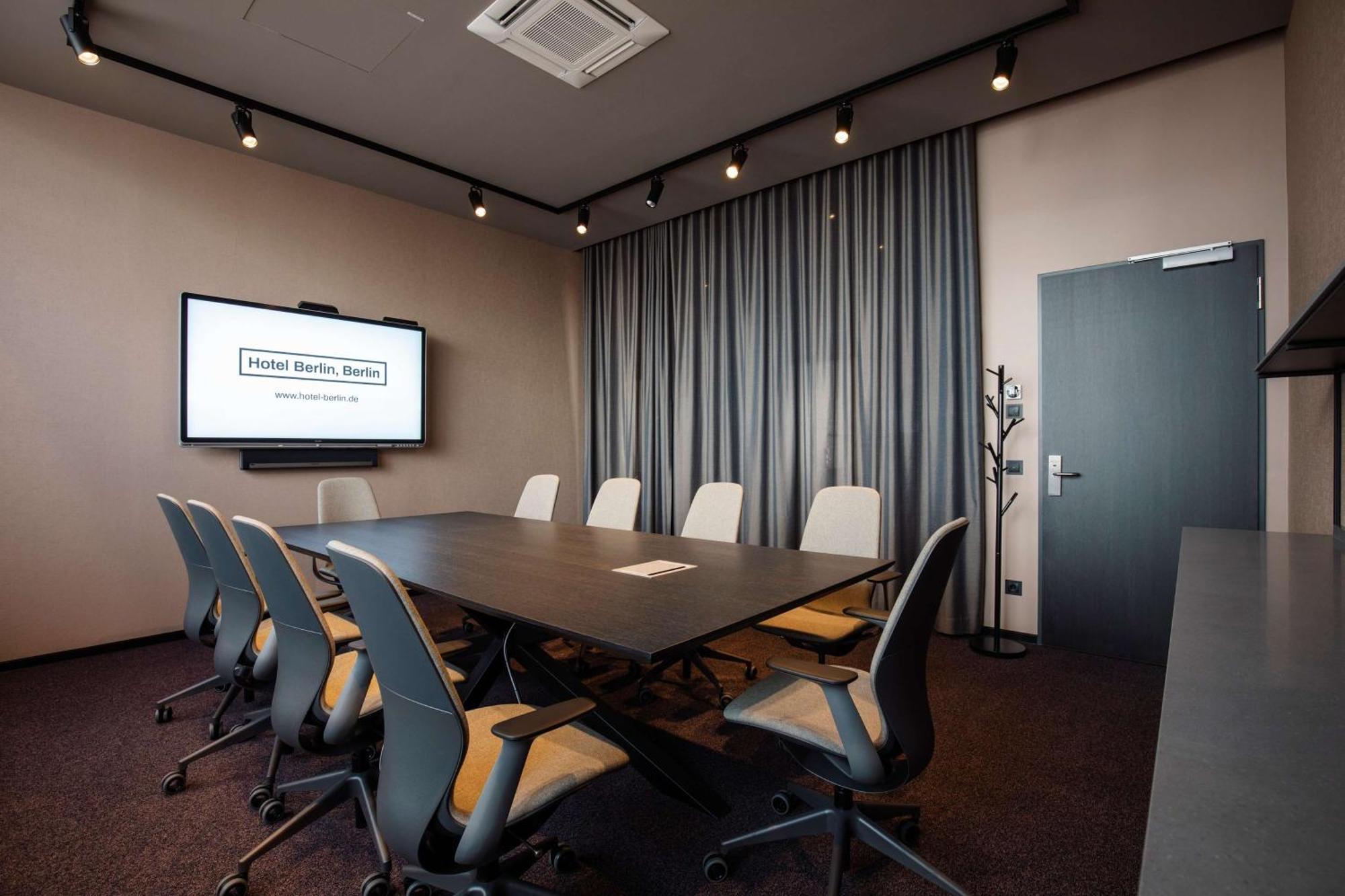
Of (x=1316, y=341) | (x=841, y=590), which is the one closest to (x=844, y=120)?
(x=1316, y=341)

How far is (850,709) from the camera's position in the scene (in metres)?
1.44

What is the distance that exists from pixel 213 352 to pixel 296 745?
3.36m

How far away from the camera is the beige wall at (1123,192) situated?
10.1 feet

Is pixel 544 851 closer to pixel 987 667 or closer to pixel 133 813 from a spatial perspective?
pixel 133 813

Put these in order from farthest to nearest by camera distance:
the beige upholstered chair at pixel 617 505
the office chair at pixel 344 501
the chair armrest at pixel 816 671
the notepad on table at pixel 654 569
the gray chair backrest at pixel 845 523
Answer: the office chair at pixel 344 501, the beige upholstered chair at pixel 617 505, the gray chair backrest at pixel 845 523, the notepad on table at pixel 654 569, the chair armrest at pixel 816 671

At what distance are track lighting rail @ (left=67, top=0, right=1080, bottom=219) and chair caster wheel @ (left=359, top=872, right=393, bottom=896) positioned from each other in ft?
12.4

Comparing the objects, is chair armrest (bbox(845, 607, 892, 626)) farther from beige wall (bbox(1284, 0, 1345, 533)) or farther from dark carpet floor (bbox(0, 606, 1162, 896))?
beige wall (bbox(1284, 0, 1345, 533))

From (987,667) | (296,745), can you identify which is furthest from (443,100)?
(987,667)

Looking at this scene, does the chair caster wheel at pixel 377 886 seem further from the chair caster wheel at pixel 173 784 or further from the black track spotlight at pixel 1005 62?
the black track spotlight at pixel 1005 62

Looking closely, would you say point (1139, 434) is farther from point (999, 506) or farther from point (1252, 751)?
point (1252, 751)

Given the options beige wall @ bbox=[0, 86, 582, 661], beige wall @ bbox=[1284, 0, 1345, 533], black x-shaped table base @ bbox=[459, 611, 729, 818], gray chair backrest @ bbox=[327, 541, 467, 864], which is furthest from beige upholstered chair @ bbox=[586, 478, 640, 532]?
beige wall @ bbox=[1284, 0, 1345, 533]

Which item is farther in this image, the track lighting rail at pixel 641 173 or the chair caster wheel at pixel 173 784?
the track lighting rail at pixel 641 173

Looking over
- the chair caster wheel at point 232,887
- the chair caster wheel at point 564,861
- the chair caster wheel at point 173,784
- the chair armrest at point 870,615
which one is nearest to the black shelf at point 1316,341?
the chair armrest at point 870,615

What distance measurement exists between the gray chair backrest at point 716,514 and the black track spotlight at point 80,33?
140 inches
